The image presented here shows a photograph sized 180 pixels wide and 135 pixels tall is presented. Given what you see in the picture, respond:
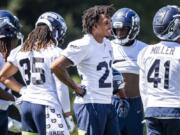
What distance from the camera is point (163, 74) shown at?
12516 mm

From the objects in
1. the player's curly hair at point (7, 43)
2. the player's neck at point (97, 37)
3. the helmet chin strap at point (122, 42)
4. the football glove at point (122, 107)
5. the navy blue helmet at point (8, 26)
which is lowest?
the football glove at point (122, 107)

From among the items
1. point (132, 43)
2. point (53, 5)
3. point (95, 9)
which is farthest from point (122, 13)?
point (53, 5)

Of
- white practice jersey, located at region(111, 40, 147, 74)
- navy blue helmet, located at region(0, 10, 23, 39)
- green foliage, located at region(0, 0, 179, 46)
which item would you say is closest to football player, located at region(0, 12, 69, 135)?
navy blue helmet, located at region(0, 10, 23, 39)

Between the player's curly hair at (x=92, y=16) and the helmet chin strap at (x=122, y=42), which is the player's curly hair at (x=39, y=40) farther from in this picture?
the helmet chin strap at (x=122, y=42)

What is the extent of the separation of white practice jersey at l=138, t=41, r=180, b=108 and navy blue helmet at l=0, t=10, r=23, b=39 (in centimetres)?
182

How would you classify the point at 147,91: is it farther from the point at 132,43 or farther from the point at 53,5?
the point at 53,5

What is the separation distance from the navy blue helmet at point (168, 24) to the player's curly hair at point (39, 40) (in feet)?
3.85

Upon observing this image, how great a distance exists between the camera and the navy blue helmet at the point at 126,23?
14485 millimetres

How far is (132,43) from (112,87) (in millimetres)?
1803

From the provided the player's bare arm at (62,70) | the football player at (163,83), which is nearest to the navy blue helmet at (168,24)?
the football player at (163,83)

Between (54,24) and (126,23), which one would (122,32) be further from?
(54,24)

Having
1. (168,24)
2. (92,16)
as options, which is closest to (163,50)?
(168,24)

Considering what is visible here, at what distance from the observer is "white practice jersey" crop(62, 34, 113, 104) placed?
499 inches

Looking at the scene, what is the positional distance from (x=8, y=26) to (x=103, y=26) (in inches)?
54.7
